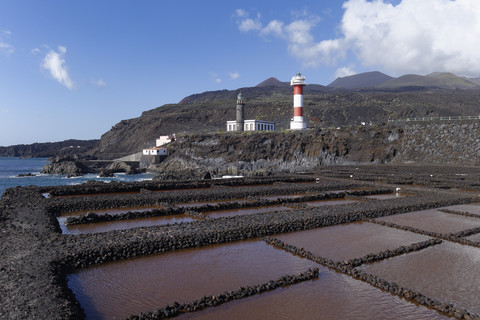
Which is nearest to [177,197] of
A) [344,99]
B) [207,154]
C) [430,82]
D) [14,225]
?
[14,225]

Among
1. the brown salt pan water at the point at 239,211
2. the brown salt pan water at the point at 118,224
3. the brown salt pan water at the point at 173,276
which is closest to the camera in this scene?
the brown salt pan water at the point at 173,276

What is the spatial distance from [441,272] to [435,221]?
261 inches

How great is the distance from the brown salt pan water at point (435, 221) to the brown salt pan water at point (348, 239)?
4.63ft

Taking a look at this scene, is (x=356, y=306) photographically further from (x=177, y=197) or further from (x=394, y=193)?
(x=394, y=193)

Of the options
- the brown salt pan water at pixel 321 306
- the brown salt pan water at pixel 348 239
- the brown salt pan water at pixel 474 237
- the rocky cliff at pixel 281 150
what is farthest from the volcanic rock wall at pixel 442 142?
the brown salt pan water at pixel 321 306

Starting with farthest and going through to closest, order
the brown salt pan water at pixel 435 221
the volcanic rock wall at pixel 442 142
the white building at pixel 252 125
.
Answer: the white building at pixel 252 125, the volcanic rock wall at pixel 442 142, the brown salt pan water at pixel 435 221

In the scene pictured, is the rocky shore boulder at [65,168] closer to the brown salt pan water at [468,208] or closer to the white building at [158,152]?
the white building at [158,152]

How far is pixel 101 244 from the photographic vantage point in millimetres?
9883

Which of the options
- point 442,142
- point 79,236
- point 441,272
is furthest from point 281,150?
point 441,272

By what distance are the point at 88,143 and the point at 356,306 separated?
153 meters

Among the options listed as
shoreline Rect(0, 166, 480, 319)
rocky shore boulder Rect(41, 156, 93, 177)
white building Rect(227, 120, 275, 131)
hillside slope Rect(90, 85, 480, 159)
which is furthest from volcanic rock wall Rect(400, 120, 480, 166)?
rocky shore boulder Rect(41, 156, 93, 177)

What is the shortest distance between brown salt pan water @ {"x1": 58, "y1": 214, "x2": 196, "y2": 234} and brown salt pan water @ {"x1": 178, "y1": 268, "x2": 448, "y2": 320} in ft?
24.1

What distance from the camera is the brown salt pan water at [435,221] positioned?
13.7 meters

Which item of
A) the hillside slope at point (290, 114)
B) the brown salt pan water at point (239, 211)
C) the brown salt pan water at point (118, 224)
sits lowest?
the brown salt pan water at point (239, 211)
